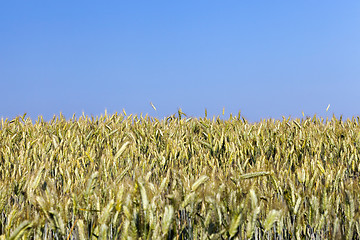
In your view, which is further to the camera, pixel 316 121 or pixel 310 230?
pixel 316 121

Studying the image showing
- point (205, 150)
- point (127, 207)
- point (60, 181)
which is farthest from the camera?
point (205, 150)

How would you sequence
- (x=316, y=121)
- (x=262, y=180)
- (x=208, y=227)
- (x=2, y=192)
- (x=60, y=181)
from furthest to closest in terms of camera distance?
(x=316, y=121), (x=60, y=181), (x=262, y=180), (x=2, y=192), (x=208, y=227)

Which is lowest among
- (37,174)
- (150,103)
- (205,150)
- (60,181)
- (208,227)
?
(208,227)

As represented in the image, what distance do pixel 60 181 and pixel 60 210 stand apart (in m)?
1.05

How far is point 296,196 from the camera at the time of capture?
165 centimetres

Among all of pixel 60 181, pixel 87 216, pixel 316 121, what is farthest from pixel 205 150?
Result: pixel 316 121

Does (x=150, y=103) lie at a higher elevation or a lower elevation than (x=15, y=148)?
higher

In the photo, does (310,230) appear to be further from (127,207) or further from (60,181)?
(60,181)

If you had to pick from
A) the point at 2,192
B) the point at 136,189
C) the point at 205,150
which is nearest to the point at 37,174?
the point at 2,192

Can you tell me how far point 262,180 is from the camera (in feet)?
6.46

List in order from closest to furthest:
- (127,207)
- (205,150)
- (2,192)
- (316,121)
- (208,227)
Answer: (127,207)
(208,227)
(2,192)
(205,150)
(316,121)

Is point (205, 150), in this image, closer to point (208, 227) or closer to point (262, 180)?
point (262, 180)

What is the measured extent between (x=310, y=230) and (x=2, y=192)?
124 centimetres

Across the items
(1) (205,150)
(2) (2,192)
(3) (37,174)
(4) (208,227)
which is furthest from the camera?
(1) (205,150)
